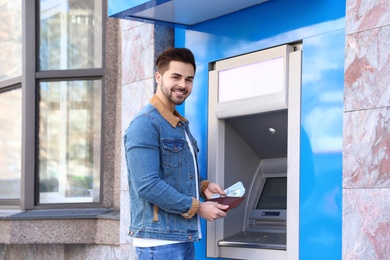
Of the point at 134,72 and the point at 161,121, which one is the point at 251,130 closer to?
the point at 161,121

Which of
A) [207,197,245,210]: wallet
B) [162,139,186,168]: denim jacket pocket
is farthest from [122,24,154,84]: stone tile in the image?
[207,197,245,210]: wallet

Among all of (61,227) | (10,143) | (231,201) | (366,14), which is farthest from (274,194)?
(10,143)

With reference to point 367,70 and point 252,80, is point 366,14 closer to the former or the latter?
point 367,70

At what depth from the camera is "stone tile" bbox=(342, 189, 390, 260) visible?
318cm

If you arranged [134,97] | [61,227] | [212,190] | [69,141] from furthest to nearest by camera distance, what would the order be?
[69,141] → [61,227] → [134,97] → [212,190]

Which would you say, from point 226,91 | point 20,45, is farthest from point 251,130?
point 20,45

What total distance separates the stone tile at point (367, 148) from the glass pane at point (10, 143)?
3852 millimetres

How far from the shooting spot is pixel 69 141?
605cm

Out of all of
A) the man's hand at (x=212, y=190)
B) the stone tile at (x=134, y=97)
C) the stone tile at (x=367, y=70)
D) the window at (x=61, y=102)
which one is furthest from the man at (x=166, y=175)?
the window at (x=61, y=102)

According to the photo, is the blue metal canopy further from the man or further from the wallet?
the wallet

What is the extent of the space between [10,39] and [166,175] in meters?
3.71

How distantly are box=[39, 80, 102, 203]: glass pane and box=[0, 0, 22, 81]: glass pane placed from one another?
68cm

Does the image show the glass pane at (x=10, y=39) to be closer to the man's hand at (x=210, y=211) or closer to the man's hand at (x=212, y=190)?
the man's hand at (x=212, y=190)

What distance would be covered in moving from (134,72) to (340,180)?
2.03 metres
